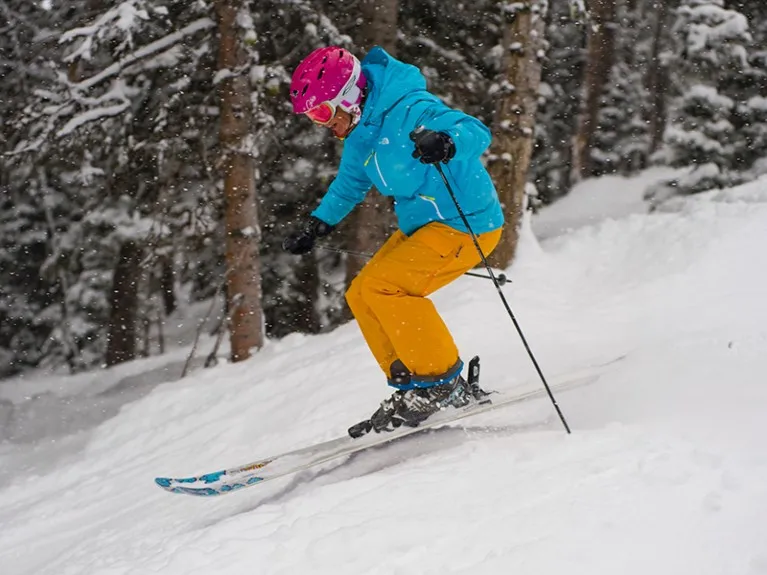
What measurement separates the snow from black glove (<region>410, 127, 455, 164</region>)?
63.7 inches

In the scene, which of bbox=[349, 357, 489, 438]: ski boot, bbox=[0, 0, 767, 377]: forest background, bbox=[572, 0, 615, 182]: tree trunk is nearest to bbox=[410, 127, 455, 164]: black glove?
bbox=[349, 357, 489, 438]: ski boot

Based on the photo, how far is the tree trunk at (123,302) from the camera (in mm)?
14430

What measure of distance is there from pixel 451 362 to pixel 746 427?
1642 mm

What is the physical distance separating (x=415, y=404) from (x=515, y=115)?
15.1 feet

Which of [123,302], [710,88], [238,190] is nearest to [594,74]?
[710,88]

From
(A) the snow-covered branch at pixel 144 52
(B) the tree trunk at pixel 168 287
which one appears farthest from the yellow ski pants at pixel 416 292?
(B) the tree trunk at pixel 168 287

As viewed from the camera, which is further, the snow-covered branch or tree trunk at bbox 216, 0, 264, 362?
the snow-covered branch

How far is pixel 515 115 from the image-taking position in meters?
7.92

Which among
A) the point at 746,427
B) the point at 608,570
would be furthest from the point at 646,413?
the point at 608,570

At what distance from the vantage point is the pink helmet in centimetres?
418

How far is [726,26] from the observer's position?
11.3m

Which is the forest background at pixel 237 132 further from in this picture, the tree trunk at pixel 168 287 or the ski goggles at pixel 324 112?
the ski goggles at pixel 324 112

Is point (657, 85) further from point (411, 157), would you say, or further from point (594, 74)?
point (411, 157)

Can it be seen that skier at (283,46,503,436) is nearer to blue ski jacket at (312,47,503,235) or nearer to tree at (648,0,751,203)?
blue ski jacket at (312,47,503,235)
